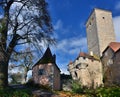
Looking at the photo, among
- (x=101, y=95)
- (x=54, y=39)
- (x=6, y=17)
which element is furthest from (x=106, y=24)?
(x=101, y=95)

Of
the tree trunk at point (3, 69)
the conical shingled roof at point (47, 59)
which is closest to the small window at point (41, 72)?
the conical shingled roof at point (47, 59)

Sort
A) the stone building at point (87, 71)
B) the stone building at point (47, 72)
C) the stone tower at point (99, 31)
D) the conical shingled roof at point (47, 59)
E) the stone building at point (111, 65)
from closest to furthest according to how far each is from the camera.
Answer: the stone building at point (47, 72) < the conical shingled roof at point (47, 59) < the stone building at point (111, 65) < the stone building at point (87, 71) < the stone tower at point (99, 31)

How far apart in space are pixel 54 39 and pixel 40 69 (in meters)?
13.4

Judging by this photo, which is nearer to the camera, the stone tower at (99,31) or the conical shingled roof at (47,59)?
the conical shingled roof at (47,59)

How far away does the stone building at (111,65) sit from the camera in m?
41.1

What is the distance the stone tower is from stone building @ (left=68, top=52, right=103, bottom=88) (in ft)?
19.0

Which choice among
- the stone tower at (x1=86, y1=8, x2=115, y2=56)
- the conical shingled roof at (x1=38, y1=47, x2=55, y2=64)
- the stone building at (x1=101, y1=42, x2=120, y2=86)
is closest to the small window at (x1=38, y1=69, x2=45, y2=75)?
the conical shingled roof at (x1=38, y1=47, x2=55, y2=64)

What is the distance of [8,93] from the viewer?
1775 centimetres

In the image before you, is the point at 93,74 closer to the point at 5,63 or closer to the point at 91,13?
the point at 91,13

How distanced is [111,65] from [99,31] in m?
13.3

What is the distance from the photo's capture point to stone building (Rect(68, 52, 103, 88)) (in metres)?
44.5

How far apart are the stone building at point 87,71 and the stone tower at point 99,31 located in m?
5.79

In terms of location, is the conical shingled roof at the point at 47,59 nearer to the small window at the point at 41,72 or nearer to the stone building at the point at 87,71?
the small window at the point at 41,72

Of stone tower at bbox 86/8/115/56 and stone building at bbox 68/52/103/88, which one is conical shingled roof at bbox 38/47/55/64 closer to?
stone building at bbox 68/52/103/88
